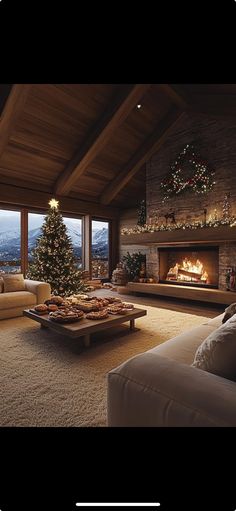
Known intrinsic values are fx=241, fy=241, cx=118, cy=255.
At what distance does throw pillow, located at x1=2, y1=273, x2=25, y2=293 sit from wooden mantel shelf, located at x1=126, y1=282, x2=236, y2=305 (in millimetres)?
2718

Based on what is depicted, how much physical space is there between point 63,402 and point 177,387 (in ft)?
3.77

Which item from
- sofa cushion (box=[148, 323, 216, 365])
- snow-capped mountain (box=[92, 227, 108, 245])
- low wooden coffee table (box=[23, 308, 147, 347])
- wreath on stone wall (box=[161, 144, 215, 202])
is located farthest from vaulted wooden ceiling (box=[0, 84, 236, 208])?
sofa cushion (box=[148, 323, 216, 365])

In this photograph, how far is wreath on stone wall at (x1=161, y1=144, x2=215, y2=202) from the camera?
5254mm

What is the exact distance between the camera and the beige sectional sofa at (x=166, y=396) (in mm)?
761

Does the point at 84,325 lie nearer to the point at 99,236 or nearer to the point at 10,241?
the point at 10,241

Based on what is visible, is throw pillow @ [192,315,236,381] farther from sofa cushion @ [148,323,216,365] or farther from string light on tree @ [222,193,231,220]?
string light on tree @ [222,193,231,220]

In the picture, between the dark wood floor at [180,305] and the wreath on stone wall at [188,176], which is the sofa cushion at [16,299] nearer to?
the dark wood floor at [180,305]

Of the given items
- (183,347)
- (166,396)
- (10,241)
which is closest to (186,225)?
(183,347)

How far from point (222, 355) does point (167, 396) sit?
11.6 inches

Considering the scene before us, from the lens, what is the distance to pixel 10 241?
6.24 meters
